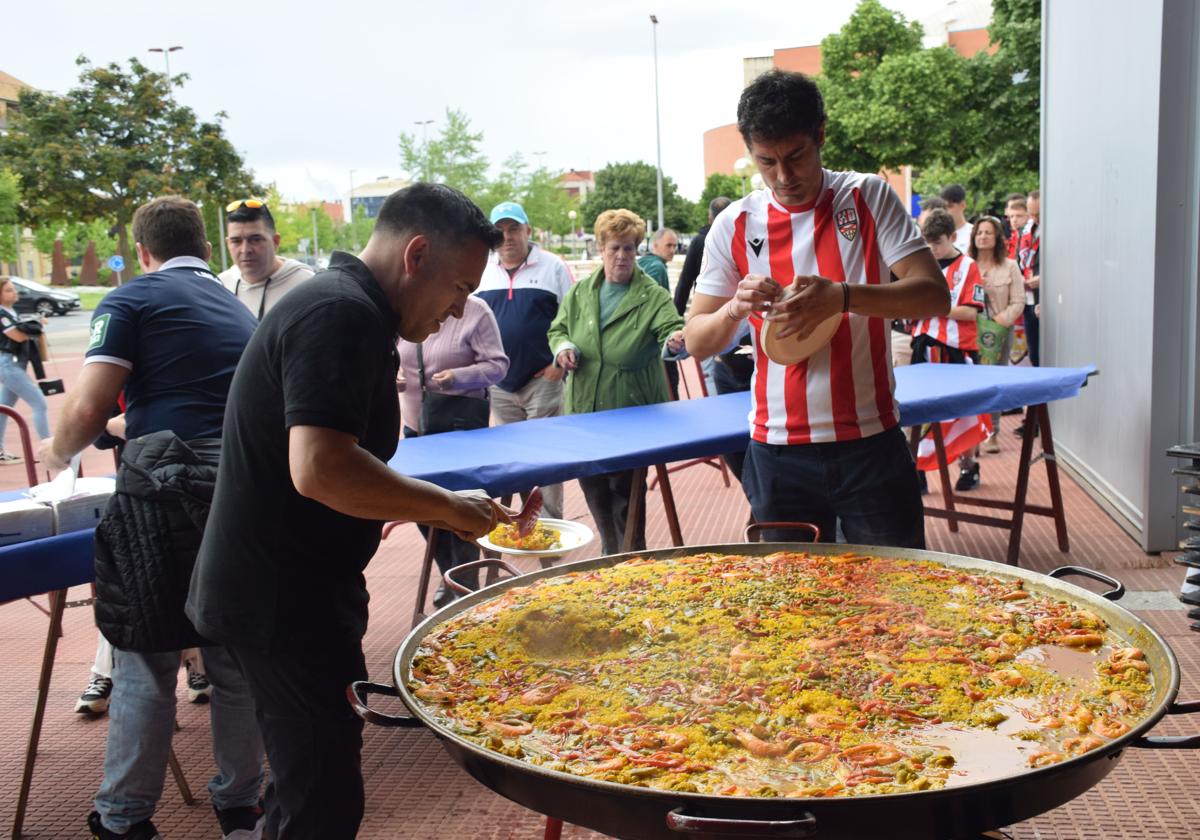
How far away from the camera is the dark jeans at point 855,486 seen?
298 centimetres

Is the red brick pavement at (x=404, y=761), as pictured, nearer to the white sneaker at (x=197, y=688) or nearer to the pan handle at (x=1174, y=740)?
the white sneaker at (x=197, y=688)

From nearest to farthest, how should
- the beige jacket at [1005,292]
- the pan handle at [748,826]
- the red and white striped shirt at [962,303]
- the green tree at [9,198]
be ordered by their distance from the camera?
the pan handle at [748,826]
the red and white striped shirt at [962,303]
the beige jacket at [1005,292]
the green tree at [9,198]

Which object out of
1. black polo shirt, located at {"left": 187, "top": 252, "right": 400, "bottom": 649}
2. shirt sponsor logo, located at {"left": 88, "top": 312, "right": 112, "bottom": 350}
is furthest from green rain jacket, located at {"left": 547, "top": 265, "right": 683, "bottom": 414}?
black polo shirt, located at {"left": 187, "top": 252, "right": 400, "bottom": 649}

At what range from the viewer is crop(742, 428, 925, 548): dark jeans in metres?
2.98

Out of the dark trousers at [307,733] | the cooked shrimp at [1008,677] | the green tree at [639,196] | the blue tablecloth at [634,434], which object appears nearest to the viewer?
the cooked shrimp at [1008,677]

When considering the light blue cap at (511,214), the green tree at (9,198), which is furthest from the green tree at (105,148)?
the light blue cap at (511,214)

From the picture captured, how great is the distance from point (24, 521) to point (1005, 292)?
23.7 feet

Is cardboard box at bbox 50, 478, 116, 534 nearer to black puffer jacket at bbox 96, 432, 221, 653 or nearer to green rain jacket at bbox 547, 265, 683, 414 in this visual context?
black puffer jacket at bbox 96, 432, 221, 653

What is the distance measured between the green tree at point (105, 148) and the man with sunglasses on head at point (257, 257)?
2417cm

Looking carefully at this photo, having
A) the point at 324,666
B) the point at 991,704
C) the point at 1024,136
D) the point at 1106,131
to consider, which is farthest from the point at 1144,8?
the point at 1024,136

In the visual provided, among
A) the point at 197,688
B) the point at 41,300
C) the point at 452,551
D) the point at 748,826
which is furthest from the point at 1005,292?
the point at 41,300

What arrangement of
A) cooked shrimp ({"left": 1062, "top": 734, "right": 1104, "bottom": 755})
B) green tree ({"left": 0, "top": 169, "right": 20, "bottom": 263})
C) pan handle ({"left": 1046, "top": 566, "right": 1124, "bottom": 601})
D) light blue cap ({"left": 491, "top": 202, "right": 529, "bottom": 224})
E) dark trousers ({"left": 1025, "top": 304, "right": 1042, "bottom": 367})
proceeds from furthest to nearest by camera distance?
1. green tree ({"left": 0, "top": 169, "right": 20, "bottom": 263})
2. dark trousers ({"left": 1025, "top": 304, "right": 1042, "bottom": 367})
3. light blue cap ({"left": 491, "top": 202, "right": 529, "bottom": 224})
4. pan handle ({"left": 1046, "top": 566, "right": 1124, "bottom": 601})
5. cooked shrimp ({"left": 1062, "top": 734, "right": 1104, "bottom": 755})

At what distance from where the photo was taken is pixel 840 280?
3.00m

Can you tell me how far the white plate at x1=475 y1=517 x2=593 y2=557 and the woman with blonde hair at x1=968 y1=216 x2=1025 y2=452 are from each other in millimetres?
4668
